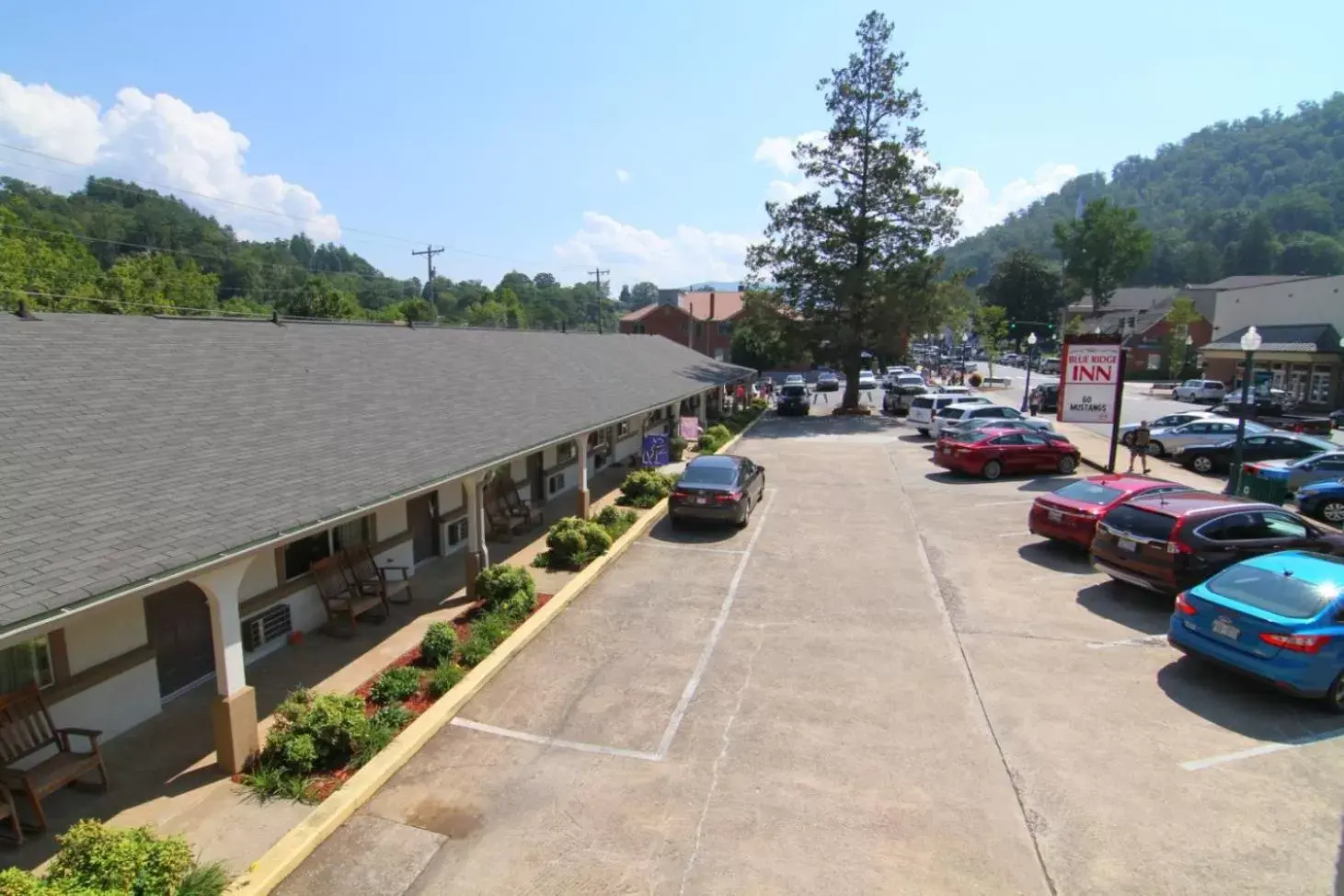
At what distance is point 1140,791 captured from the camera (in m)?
6.89

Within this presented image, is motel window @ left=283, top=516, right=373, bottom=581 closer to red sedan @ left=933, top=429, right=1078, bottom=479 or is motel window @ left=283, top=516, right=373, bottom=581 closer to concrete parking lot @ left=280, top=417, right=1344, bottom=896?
concrete parking lot @ left=280, top=417, right=1344, bottom=896

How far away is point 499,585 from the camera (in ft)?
36.1

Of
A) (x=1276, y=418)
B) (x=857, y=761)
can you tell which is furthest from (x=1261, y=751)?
(x=1276, y=418)

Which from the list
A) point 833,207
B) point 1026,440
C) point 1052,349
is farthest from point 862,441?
point 1052,349

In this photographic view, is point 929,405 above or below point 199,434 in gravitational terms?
below

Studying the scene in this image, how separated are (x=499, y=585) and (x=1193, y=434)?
991 inches

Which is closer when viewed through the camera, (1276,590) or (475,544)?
(1276,590)

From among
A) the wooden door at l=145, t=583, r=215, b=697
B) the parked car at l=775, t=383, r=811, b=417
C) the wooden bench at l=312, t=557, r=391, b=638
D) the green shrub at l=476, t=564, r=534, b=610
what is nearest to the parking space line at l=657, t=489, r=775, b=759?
the green shrub at l=476, t=564, r=534, b=610

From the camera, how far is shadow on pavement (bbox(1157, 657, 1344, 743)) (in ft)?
26.4

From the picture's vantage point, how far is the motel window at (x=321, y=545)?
982 cm

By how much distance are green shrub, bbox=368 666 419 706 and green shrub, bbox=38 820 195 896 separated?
3174 millimetres

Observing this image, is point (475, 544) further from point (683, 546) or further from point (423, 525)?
point (683, 546)

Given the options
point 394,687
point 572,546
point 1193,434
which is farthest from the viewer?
point 1193,434

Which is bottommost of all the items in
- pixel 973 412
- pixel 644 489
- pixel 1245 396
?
pixel 644 489
